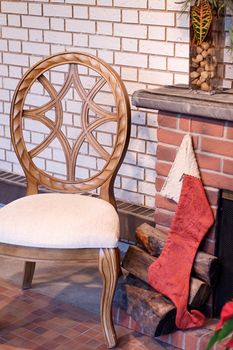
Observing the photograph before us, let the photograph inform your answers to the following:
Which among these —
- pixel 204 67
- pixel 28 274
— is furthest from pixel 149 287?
pixel 204 67

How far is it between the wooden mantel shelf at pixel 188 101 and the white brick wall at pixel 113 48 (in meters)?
0.33

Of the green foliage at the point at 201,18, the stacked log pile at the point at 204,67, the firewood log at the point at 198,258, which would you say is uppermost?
the green foliage at the point at 201,18

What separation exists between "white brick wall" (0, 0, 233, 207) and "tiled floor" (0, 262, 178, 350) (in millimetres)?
747

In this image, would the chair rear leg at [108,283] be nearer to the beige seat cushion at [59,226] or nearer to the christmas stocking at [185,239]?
the beige seat cushion at [59,226]

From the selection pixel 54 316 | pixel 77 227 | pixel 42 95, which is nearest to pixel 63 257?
pixel 77 227

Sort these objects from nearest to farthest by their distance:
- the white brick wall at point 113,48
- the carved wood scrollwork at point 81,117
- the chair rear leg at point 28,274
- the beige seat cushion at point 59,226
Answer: the beige seat cushion at point 59,226 → the carved wood scrollwork at point 81,117 → the chair rear leg at point 28,274 → the white brick wall at point 113,48

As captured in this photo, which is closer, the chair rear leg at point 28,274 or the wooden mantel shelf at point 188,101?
the wooden mantel shelf at point 188,101

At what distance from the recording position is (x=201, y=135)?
2525mm

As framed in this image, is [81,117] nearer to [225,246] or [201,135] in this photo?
[201,135]

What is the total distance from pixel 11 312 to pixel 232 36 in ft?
4.62

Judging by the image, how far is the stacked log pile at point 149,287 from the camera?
2.53 m

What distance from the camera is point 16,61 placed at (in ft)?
12.0

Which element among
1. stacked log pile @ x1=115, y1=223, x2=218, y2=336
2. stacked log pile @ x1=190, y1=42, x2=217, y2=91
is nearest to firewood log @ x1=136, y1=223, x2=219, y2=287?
stacked log pile @ x1=115, y1=223, x2=218, y2=336

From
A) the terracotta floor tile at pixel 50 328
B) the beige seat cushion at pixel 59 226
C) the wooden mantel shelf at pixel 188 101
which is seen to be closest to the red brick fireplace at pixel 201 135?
the wooden mantel shelf at pixel 188 101
